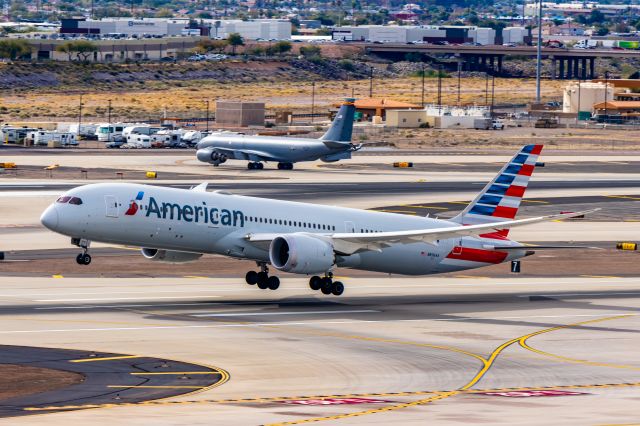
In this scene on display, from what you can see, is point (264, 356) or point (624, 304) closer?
point (264, 356)

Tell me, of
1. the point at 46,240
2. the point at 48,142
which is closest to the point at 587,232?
the point at 46,240

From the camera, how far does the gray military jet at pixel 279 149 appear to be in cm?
15600

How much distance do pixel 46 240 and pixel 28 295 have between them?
83.5ft

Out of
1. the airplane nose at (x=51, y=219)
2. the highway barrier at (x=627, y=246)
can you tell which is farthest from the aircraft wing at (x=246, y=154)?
the airplane nose at (x=51, y=219)

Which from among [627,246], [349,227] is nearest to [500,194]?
[349,227]

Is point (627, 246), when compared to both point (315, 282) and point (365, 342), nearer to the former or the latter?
point (315, 282)

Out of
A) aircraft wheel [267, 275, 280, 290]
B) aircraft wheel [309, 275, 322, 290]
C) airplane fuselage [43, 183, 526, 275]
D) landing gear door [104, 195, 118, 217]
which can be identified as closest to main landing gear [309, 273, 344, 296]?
aircraft wheel [309, 275, 322, 290]

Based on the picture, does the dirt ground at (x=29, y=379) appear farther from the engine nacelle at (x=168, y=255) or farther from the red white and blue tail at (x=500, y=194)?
the red white and blue tail at (x=500, y=194)

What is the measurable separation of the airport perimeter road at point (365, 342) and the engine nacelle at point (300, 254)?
228cm

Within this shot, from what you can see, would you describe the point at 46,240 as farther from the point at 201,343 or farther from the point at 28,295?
the point at 201,343

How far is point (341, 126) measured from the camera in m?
156

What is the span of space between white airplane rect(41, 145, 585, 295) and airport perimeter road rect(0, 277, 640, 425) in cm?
223

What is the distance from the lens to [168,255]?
7025 cm

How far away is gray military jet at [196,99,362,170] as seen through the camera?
512 feet
